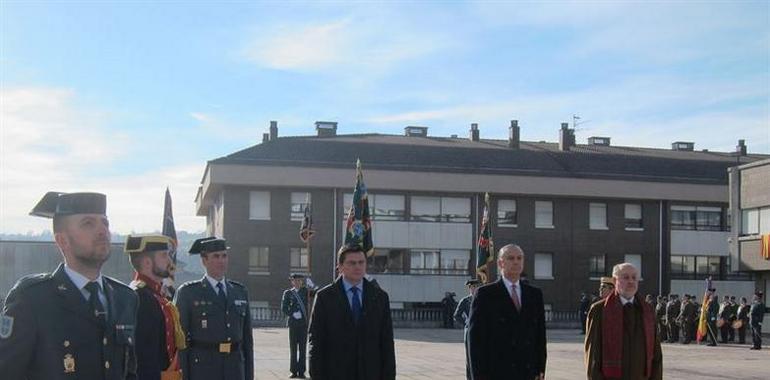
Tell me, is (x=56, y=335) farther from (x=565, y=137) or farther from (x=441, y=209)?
(x=565, y=137)

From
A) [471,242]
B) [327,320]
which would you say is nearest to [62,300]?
[327,320]

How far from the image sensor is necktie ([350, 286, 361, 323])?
28.7 ft

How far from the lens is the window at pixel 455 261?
201ft

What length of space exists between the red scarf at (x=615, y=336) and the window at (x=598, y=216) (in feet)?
177

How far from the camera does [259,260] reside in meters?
58.1

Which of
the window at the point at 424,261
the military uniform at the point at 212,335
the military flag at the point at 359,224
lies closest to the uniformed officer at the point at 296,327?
the military flag at the point at 359,224

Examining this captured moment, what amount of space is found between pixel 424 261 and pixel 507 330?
5176cm

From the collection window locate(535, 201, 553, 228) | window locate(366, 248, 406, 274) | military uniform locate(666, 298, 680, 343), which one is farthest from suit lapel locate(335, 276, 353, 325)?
window locate(535, 201, 553, 228)

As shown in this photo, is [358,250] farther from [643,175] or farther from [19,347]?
[643,175]

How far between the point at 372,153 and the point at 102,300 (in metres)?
57.4

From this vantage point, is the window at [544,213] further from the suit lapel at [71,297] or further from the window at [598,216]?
the suit lapel at [71,297]

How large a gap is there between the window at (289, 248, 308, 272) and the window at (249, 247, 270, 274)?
1.27 meters

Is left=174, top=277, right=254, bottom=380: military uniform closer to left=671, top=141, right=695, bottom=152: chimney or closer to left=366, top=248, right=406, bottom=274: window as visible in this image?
left=366, top=248, right=406, bottom=274: window

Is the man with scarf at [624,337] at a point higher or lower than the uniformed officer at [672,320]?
higher
